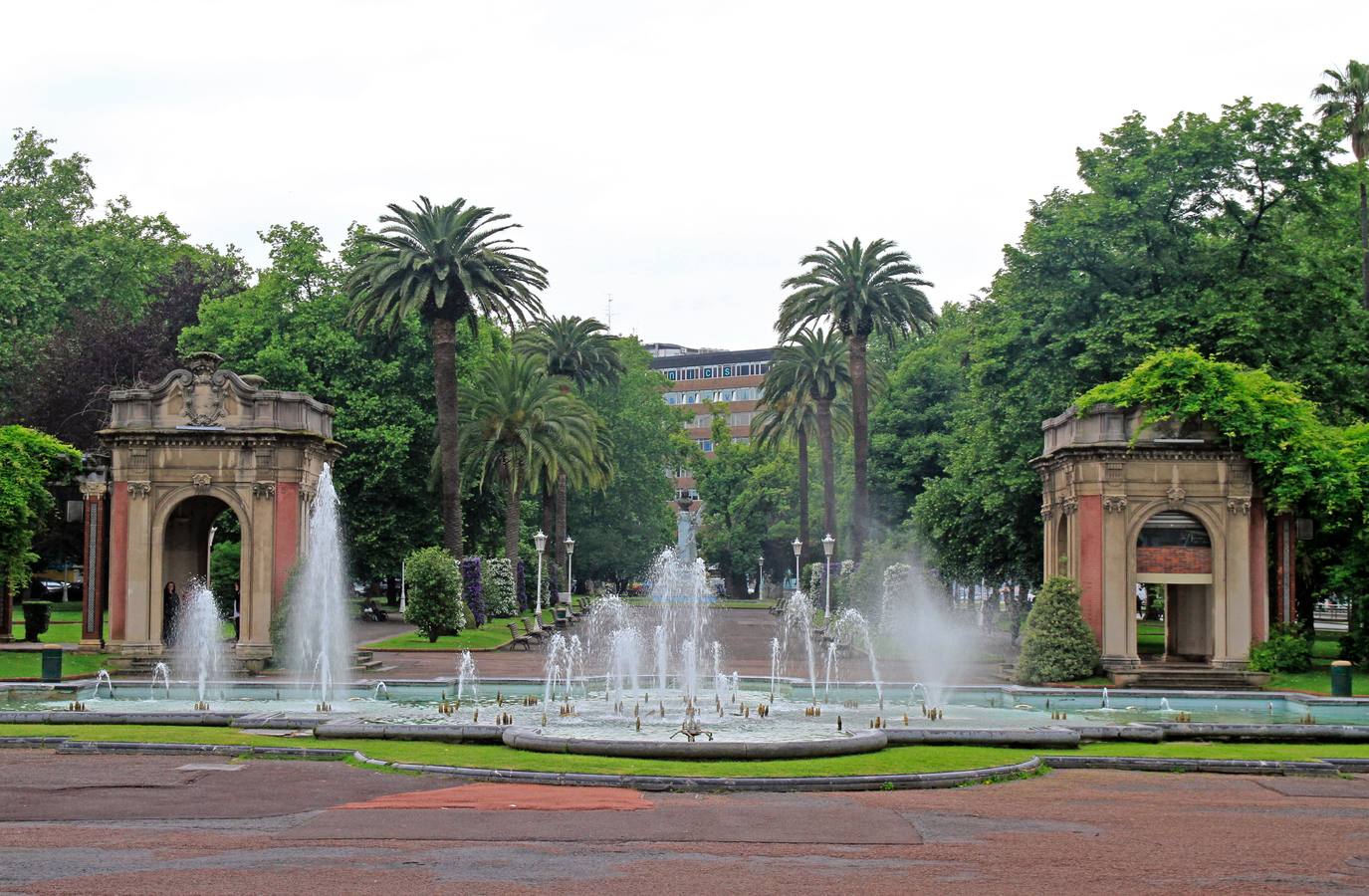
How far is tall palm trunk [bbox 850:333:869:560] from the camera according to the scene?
6322 cm

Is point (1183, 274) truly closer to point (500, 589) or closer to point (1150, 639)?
point (1150, 639)

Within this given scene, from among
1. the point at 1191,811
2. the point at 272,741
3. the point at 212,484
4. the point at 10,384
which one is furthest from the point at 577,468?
the point at 1191,811

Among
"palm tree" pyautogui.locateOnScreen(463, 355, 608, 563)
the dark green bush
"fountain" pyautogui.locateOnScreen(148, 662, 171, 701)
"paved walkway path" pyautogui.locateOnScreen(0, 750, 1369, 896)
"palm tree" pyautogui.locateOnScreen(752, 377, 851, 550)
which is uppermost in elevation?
"palm tree" pyautogui.locateOnScreen(752, 377, 851, 550)

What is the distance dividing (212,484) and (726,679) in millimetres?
14479

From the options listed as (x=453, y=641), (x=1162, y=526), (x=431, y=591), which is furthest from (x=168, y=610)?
(x=1162, y=526)

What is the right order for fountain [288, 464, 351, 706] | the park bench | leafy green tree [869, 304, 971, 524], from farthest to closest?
leafy green tree [869, 304, 971, 524] → the park bench → fountain [288, 464, 351, 706]

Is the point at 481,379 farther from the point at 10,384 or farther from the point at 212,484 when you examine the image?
the point at 212,484

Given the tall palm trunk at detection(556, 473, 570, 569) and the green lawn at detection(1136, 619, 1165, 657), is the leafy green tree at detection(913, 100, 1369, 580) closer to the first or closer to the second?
the green lawn at detection(1136, 619, 1165, 657)

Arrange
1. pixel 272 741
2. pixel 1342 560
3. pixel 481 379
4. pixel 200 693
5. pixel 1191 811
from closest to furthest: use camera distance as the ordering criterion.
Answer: pixel 1191 811 → pixel 272 741 → pixel 200 693 → pixel 1342 560 → pixel 481 379

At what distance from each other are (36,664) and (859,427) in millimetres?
35790

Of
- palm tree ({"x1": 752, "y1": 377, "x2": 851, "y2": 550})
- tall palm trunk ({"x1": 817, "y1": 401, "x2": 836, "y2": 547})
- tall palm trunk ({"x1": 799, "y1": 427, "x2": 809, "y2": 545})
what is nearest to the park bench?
tall palm trunk ({"x1": 817, "y1": 401, "x2": 836, "y2": 547})

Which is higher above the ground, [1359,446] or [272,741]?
[1359,446]

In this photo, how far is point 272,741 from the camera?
75.6ft

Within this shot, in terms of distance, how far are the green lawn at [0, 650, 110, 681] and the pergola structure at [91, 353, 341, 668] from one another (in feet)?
2.76
